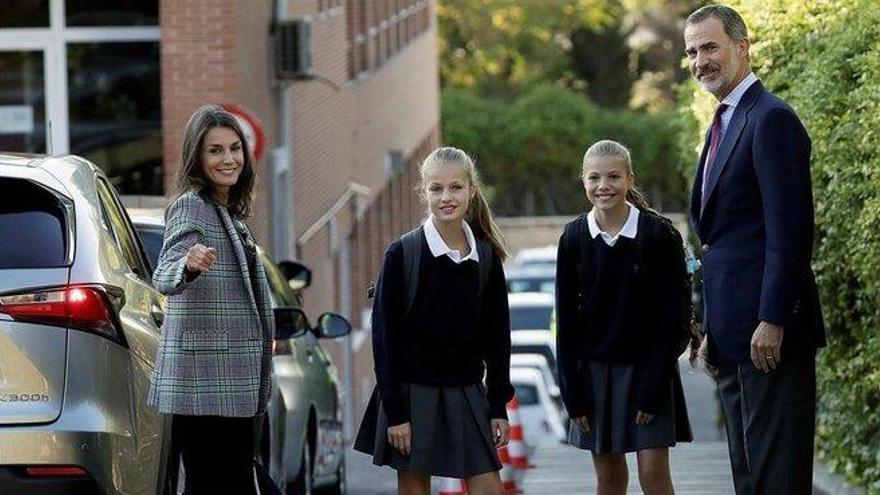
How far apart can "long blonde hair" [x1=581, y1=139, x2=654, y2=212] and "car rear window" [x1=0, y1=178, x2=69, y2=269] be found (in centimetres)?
203

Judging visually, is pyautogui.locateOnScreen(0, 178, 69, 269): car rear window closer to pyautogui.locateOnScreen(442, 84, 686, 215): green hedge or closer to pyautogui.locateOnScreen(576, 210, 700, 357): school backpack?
pyautogui.locateOnScreen(576, 210, 700, 357): school backpack

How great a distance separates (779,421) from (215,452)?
1877mm

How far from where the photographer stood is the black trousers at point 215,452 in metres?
7.34

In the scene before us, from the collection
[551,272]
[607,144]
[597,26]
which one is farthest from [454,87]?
[607,144]

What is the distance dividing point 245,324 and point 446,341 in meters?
0.75

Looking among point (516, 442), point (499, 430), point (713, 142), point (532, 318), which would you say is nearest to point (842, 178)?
point (713, 142)

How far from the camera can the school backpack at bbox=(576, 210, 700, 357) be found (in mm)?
8062

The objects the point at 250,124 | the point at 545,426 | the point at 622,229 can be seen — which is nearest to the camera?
the point at 622,229

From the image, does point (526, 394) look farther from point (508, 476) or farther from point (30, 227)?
point (30, 227)

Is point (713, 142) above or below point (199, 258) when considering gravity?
above

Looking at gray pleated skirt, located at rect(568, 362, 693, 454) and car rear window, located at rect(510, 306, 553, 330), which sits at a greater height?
gray pleated skirt, located at rect(568, 362, 693, 454)

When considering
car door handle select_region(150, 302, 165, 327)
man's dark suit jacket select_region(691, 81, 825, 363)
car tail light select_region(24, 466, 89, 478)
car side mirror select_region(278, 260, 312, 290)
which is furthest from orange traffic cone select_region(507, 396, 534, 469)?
car tail light select_region(24, 466, 89, 478)

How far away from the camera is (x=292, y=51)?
21.6 meters

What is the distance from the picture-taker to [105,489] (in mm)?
6910
